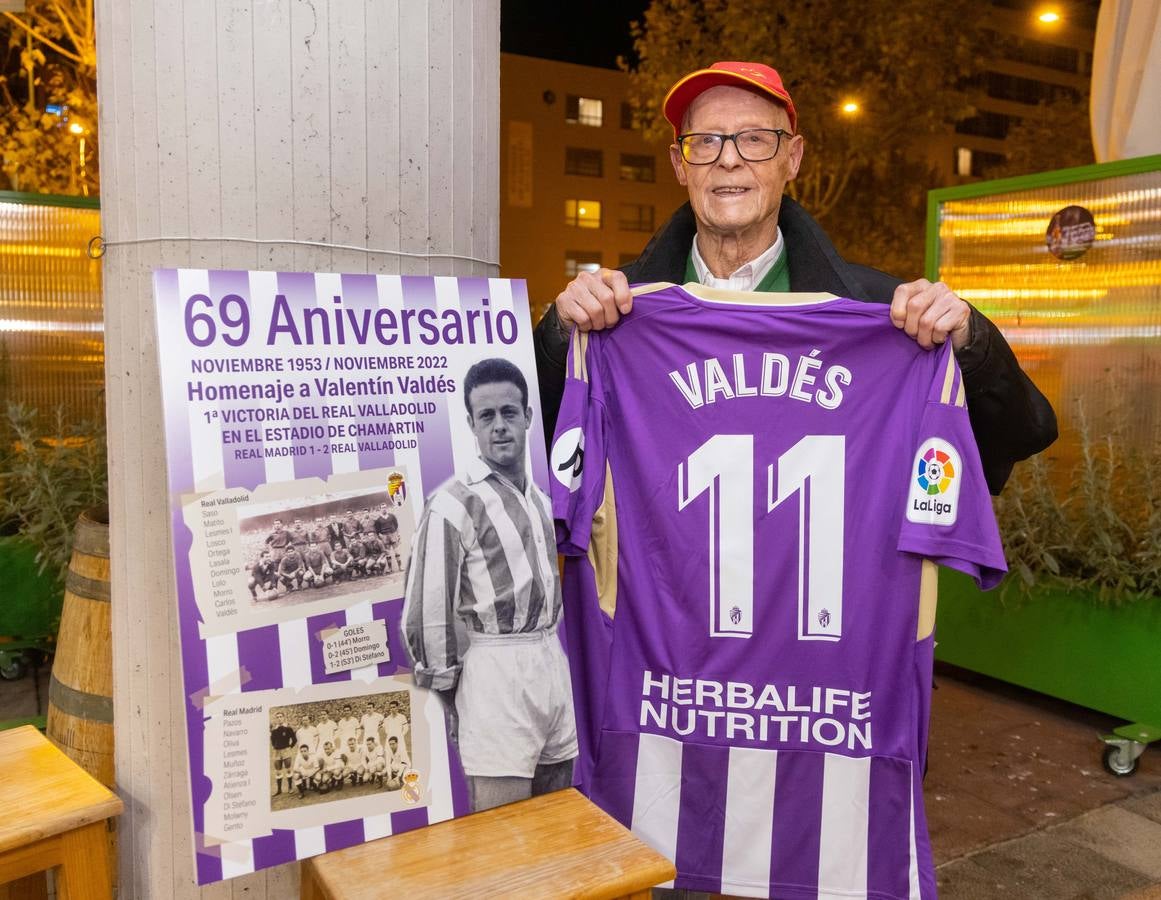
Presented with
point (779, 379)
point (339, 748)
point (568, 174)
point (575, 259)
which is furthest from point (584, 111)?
point (339, 748)

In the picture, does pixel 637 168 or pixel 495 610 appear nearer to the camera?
pixel 495 610

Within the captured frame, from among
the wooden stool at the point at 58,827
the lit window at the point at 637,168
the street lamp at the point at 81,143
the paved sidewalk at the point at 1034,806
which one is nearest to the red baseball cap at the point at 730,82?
the wooden stool at the point at 58,827

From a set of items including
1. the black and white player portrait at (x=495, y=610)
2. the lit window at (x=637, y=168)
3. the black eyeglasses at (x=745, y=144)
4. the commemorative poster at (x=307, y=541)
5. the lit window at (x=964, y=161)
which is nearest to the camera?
the commemorative poster at (x=307, y=541)

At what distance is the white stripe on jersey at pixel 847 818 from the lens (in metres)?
2.14

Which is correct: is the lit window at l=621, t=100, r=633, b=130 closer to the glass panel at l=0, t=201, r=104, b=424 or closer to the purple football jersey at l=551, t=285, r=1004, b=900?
the glass panel at l=0, t=201, r=104, b=424

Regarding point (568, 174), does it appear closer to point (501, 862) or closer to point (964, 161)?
point (964, 161)

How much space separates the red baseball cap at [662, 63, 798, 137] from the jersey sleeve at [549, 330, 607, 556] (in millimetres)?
622

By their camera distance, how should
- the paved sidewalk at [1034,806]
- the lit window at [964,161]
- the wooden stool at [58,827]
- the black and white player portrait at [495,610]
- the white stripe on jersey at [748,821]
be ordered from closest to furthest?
the wooden stool at [58,827] < the black and white player portrait at [495,610] < the white stripe on jersey at [748,821] < the paved sidewalk at [1034,806] < the lit window at [964,161]

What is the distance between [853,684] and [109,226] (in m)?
1.79

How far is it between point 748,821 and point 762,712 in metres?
0.25

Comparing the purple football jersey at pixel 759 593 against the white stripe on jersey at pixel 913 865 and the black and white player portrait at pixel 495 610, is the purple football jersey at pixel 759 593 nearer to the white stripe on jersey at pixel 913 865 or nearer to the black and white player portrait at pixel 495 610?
the white stripe on jersey at pixel 913 865

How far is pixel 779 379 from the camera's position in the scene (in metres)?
2.17

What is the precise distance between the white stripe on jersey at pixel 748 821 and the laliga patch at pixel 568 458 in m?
0.69

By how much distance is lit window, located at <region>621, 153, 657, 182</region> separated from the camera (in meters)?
36.0
